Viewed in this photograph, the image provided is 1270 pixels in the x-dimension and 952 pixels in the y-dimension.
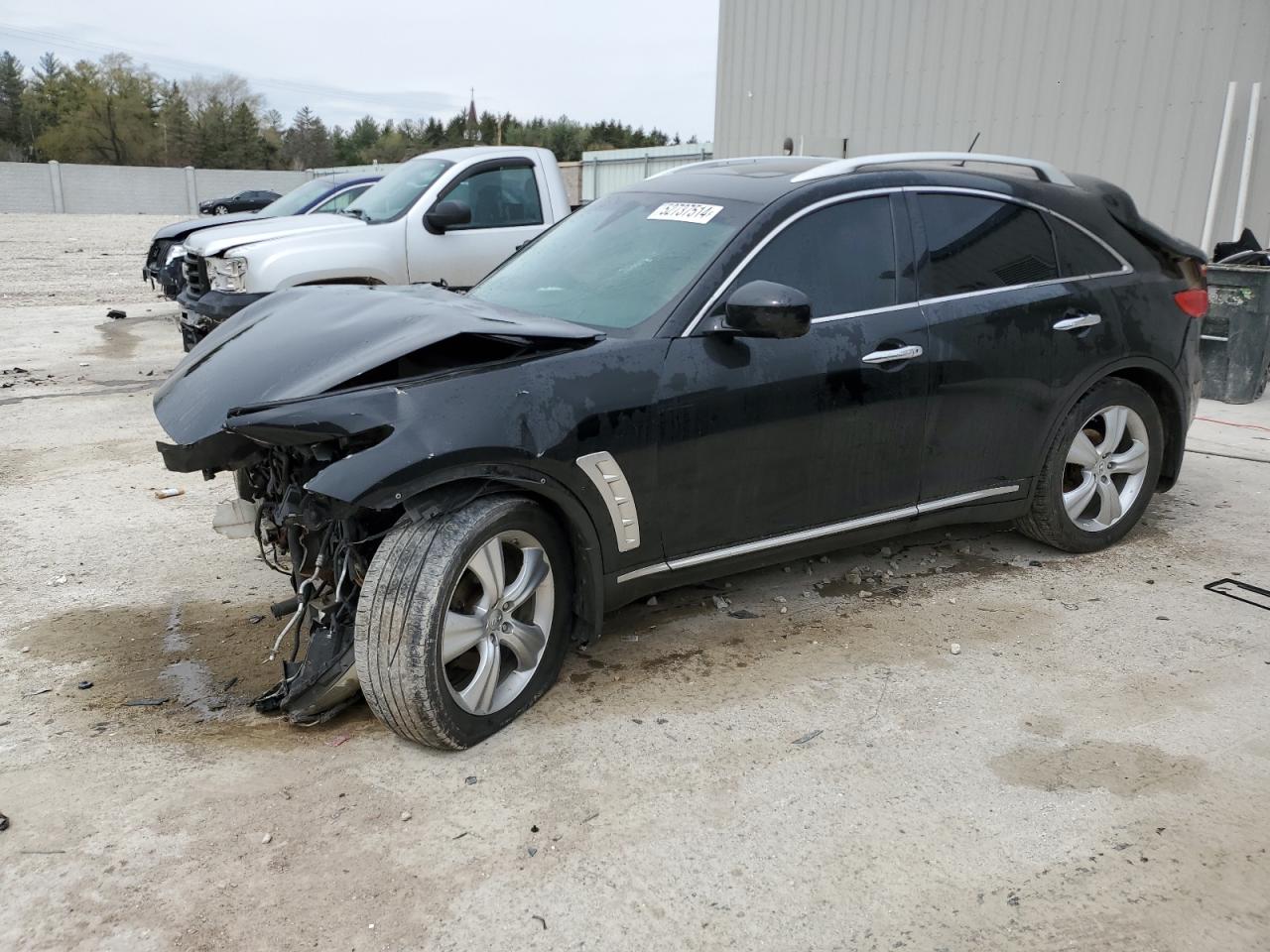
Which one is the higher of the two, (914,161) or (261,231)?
(914,161)

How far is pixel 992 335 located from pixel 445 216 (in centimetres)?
523

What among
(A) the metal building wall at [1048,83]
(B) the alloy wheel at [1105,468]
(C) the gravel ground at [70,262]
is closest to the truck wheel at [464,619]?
(B) the alloy wheel at [1105,468]

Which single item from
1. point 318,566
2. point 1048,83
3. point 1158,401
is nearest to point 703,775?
point 318,566

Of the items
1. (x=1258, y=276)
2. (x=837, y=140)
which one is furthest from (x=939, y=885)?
(x=837, y=140)

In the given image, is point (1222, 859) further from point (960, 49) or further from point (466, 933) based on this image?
point (960, 49)

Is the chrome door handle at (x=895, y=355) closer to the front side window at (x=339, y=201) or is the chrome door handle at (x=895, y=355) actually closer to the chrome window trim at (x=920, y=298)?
the chrome window trim at (x=920, y=298)

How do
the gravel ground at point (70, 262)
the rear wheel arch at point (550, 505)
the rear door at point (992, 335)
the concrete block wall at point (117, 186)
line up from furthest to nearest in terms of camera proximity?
the concrete block wall at point (117, 186) < the gravel ground at point (70, 262) < the rear door at point (992, 335) < the rear wheel arch at point (550, 505)

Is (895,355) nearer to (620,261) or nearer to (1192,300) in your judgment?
(620,261)

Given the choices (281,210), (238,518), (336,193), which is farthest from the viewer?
(281,210)

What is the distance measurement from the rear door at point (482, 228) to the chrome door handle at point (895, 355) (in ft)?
17.1

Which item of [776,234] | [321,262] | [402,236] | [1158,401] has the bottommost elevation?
[1158,401]

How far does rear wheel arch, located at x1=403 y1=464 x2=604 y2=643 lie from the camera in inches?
119

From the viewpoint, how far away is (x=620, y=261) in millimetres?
3975

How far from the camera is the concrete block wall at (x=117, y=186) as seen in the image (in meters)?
45.4
